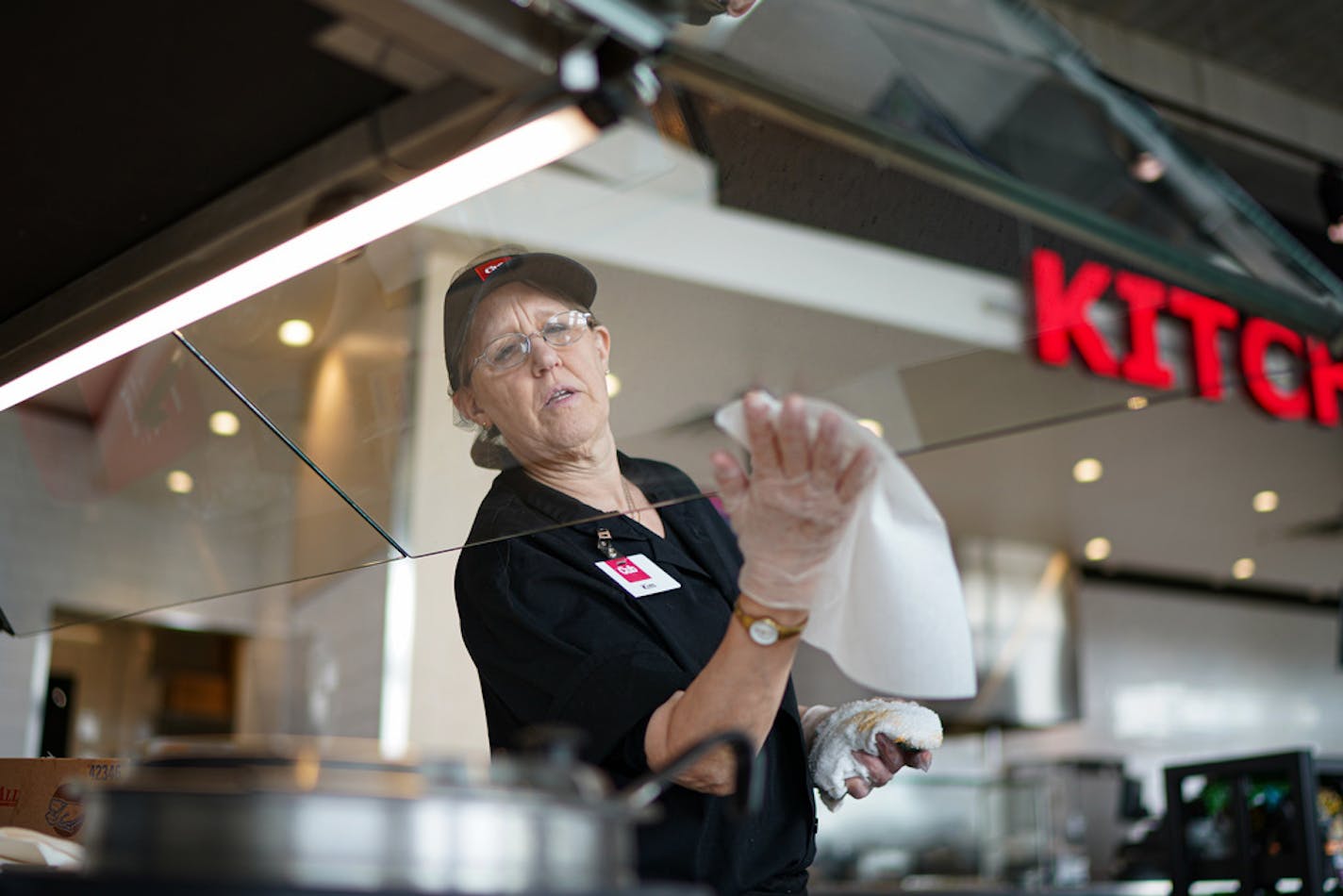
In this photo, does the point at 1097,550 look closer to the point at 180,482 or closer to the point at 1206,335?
the point at 180,482

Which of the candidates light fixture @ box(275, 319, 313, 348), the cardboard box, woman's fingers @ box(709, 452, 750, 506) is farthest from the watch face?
the cardboard box

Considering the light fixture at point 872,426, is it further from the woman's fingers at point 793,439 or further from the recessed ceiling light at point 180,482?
the recessed ceiling light at point 180,482

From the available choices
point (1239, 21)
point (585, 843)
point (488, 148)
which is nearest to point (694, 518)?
point (488, 148)

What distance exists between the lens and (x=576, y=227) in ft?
3.32

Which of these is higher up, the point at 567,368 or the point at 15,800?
the point at 567,368

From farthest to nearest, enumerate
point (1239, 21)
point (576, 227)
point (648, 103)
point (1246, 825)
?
1. point (1239, 21)
2. point (1246, 825)
3. point (576, 227)
4. point (648, 103)

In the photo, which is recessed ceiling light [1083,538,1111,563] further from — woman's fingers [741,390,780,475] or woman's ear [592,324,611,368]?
woman's fingers [741,390,780,475]

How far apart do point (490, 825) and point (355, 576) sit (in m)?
3.14

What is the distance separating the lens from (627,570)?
3.87 feet

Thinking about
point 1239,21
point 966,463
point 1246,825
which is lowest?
point 1246,825

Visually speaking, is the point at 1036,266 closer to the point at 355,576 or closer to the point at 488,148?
the point at 488,148

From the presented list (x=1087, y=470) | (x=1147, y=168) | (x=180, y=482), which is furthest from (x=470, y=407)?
(x=1087, y=470)

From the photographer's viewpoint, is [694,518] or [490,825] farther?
[694,518]

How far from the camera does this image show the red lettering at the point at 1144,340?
2.51 feet
